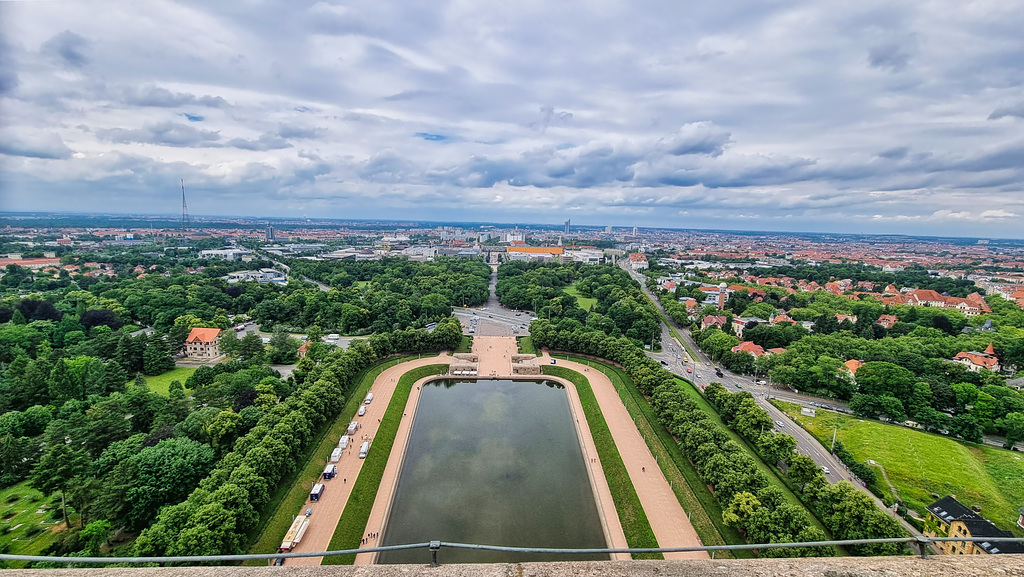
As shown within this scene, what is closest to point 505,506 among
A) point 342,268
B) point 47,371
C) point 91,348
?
point 47,371

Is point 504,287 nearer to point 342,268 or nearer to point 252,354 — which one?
point 342,268

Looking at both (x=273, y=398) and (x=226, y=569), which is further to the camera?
(x=273, y=398)

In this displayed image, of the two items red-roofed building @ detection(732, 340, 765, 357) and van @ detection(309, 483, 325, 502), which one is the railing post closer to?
van @ detection(309, 483, 325, 502)

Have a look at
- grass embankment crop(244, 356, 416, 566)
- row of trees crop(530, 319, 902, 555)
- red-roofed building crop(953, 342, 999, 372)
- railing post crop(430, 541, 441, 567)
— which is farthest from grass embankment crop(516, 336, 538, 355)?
railing post crop(430, 541, 441, 567)

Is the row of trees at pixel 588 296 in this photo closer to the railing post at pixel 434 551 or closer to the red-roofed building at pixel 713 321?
the red-roofed building at pixel 713 321

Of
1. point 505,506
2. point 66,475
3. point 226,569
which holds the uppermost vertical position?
point 226,569

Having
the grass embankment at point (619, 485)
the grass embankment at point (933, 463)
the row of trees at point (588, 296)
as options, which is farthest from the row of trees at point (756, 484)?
the row of trees at point (588, 296)

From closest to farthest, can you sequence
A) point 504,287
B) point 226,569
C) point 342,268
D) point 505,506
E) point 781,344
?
1. point 226,569
2. point 505,506
3. point 781,344
4. point 504,287
5. point 342,268

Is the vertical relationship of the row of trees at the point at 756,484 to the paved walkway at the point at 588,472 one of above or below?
above
